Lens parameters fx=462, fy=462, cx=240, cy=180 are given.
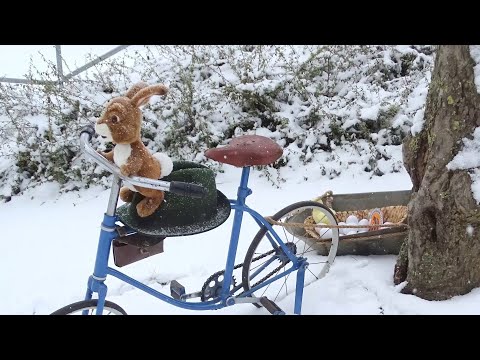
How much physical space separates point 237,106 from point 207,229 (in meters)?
3.23

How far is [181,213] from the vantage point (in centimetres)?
220

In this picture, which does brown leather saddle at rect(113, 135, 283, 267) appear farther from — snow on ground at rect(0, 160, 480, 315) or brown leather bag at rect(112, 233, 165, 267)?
snow on ground at rect(0, 160, 480, 315)

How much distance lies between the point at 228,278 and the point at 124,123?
1.03 m

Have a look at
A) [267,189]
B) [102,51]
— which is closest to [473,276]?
[267,189]

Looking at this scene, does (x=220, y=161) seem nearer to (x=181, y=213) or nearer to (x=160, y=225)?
(x=181, y=213)

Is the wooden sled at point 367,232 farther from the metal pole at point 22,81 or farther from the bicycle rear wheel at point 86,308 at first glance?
the metal pole at point 22,81

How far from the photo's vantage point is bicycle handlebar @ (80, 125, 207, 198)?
186 cm

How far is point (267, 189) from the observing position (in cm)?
465

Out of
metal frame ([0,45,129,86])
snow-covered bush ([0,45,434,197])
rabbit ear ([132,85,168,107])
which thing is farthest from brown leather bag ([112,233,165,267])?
metal frame ([0,45,129,86])

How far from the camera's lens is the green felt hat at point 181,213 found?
215 cm

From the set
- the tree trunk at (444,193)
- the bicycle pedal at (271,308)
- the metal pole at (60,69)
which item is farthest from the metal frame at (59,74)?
the tree trunk at (444,193)

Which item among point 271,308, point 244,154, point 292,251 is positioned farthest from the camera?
point 292,251

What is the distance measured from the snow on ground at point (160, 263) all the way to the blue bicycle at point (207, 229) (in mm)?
195

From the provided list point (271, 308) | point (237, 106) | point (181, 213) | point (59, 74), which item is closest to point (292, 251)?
point (271, 308)
